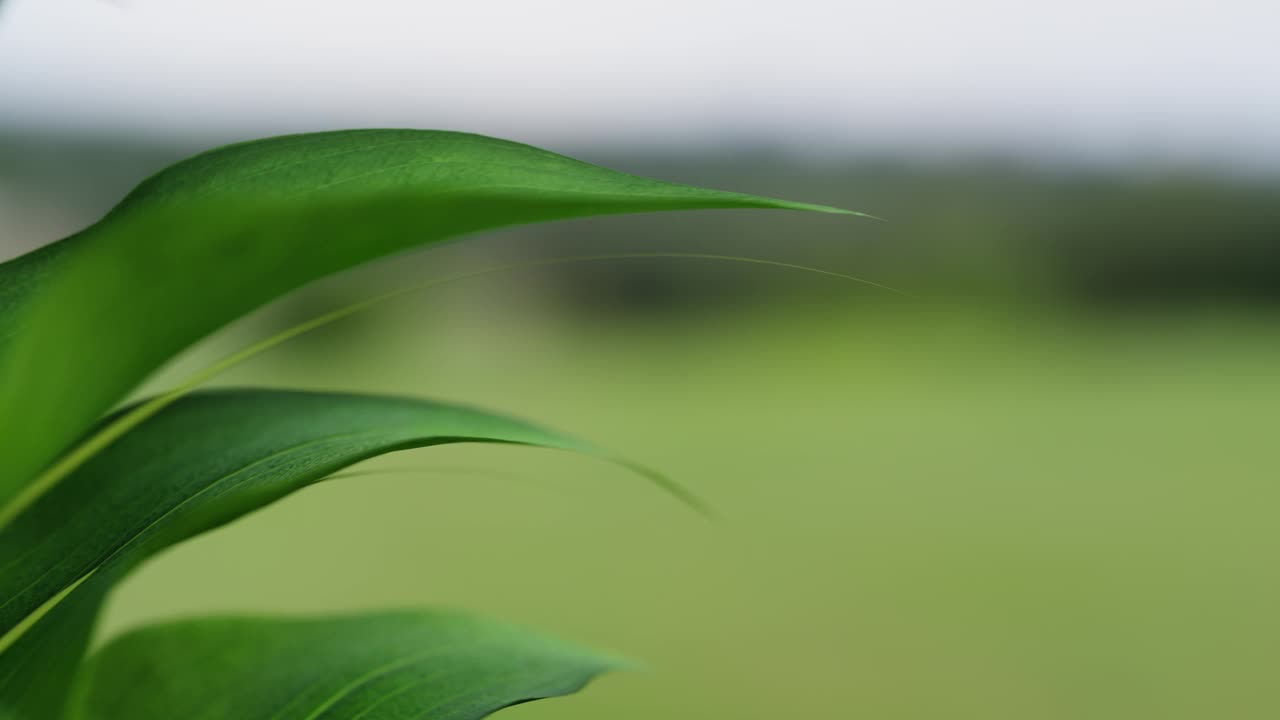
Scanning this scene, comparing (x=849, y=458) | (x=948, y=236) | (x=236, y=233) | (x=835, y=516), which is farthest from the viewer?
(x=948, y=236)

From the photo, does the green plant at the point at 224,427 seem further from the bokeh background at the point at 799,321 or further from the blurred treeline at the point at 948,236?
the blurred treeline at the point at 948,236

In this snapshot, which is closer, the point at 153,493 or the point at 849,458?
the point at 153,493

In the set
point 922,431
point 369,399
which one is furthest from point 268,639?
point 922,431

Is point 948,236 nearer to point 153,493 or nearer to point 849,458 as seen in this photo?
point 849,458

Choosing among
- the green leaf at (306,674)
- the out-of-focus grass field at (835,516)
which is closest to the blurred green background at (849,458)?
the out-of-focus grass field at (835,516)

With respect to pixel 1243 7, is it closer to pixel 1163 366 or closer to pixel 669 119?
pixel 1163 366

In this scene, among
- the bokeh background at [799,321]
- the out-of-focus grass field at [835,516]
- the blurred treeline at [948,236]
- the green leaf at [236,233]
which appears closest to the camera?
the green leaf at [236,233]

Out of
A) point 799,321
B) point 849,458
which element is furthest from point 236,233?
point 799,321

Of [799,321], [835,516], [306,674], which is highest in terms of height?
[306,674]
